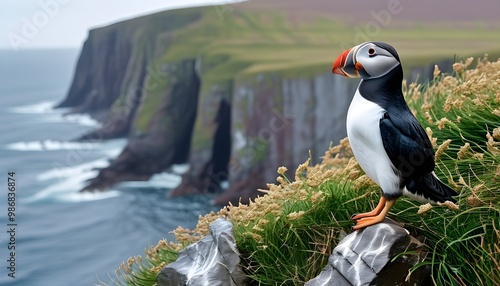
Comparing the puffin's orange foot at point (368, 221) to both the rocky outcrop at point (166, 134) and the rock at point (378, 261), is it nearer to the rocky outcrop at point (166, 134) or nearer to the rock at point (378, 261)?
the rock at point (378, 261)

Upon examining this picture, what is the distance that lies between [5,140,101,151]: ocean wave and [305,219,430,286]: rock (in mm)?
20949

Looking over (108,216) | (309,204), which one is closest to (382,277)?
(309,204)

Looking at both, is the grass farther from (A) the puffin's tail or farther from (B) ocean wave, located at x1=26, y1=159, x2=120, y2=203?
(B) ocean wave, located at x1=26, y1=159, x2=120, y2=203

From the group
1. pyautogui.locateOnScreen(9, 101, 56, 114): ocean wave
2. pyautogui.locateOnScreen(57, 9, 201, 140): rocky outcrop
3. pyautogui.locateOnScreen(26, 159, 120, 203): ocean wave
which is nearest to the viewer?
pyautogui.locateOnScreen(26, 159, 120, 203): ocean wave

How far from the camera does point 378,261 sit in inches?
126

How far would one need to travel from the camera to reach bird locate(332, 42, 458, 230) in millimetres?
3135

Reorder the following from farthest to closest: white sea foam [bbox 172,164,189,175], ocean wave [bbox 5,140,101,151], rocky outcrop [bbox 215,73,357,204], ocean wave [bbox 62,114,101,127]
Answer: ocean wave [bbox 62,114,101,127], white sea foam [bbox 172,164,189,175], ocean wave [bbox 5,140,101,151], rocky outcrop [bbox 215,73,357,204]

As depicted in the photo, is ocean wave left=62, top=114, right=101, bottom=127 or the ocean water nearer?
the ocean water

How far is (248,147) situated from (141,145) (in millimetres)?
6409

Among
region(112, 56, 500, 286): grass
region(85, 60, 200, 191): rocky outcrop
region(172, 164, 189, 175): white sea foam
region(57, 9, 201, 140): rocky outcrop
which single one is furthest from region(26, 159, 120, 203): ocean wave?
region(112, 56, 500, 286): grass

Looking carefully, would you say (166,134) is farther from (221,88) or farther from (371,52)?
(371,52)

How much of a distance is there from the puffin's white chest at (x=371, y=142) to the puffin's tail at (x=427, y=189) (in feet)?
0.23

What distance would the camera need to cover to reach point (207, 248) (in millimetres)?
4043

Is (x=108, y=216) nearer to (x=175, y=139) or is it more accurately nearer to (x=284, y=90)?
(x=175, y=139)
